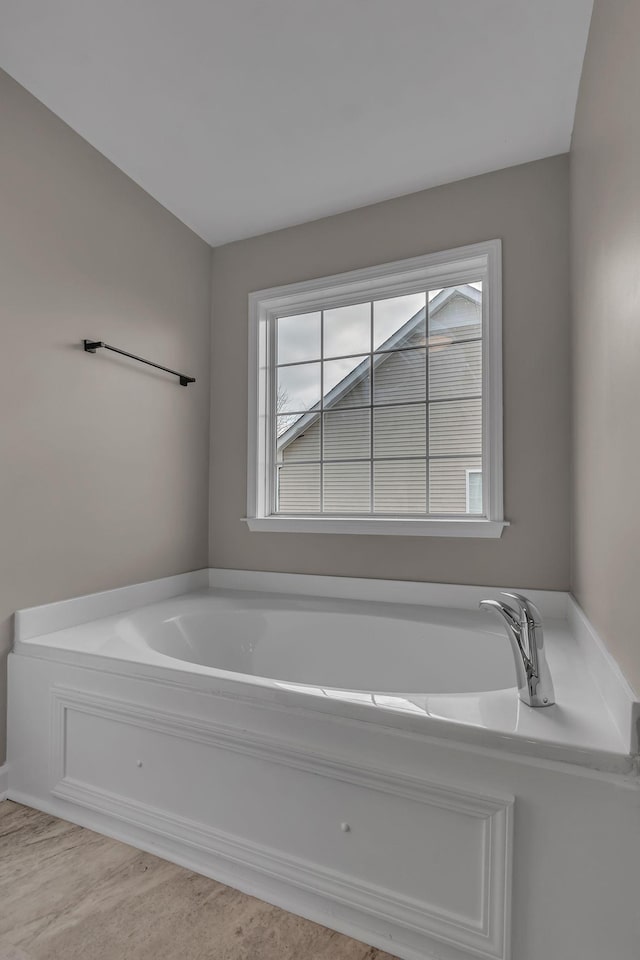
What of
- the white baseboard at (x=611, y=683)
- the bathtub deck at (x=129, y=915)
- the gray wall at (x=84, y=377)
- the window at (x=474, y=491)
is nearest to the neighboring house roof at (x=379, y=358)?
the gray wall at (x=84, y=377)

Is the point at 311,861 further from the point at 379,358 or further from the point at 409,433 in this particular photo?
the point at 379,358

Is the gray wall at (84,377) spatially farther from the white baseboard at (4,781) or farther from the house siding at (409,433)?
the house siding at (409,433)

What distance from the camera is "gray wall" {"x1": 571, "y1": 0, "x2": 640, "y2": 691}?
1.12 m

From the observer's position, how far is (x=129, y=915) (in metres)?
1.29

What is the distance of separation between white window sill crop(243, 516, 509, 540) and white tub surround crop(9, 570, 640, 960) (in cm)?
42

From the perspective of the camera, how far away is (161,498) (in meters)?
2.55

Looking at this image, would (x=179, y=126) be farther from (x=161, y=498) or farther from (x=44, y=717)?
(x=44, y=717)

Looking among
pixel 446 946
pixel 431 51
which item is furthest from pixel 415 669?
pixel 431 51

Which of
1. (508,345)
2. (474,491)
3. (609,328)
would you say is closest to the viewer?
(609,328)

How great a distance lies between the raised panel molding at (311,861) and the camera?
3.59ft

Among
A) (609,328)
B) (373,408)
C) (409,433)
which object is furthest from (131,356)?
(609,328)

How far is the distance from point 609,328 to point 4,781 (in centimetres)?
239

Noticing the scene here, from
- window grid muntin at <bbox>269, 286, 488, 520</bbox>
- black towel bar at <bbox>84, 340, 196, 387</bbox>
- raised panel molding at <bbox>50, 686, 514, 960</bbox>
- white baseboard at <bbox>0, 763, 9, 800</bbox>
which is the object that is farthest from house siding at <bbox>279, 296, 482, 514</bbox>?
white baseboard at <bbox>0, 763, 9, 800</bbox>

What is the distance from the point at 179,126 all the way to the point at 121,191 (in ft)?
1.42
